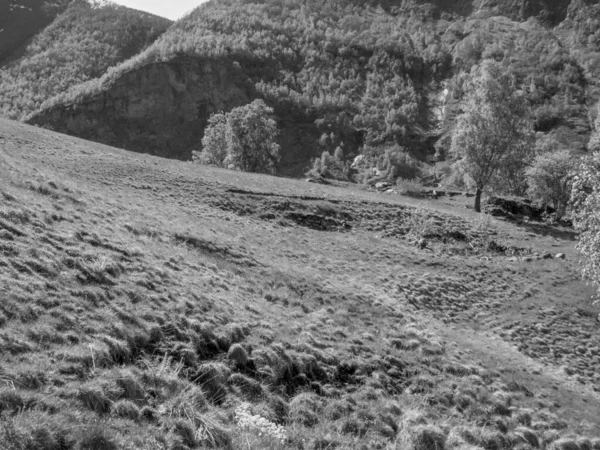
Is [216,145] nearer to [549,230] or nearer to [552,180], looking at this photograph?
[552,180]

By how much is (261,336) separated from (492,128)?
1460 inches

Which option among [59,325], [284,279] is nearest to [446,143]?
[284,279]

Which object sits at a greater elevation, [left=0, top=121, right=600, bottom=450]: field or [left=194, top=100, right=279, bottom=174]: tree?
[left=194, top=100, right=279, bottom=174]: tree

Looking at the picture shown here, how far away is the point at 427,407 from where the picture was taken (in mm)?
12461

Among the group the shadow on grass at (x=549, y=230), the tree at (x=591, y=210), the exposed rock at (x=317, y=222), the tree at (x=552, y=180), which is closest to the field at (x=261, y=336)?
the exposed rock at (x=317, y=222)

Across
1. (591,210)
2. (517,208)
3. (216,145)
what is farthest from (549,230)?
(216,145)

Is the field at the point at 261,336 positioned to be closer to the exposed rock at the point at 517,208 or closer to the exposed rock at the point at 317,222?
the exposed rock at the point at 317,222

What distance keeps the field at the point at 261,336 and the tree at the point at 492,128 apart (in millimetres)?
15359

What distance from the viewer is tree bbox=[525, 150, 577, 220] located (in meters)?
52.0

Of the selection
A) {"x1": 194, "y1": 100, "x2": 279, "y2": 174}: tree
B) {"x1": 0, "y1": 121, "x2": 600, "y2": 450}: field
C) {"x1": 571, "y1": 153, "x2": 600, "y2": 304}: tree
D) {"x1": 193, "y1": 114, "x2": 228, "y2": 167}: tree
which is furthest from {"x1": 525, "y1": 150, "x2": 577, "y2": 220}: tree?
{"x1": 193, "y1": 114, "x2": 228, "y2": 167}: tree

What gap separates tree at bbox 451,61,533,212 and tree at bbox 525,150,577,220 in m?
9.92

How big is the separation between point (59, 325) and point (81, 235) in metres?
6.28

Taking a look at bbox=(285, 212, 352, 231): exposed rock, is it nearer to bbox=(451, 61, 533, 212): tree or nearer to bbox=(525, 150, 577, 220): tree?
bbox=(451, 61, 533, 212): tree

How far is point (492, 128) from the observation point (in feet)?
142
